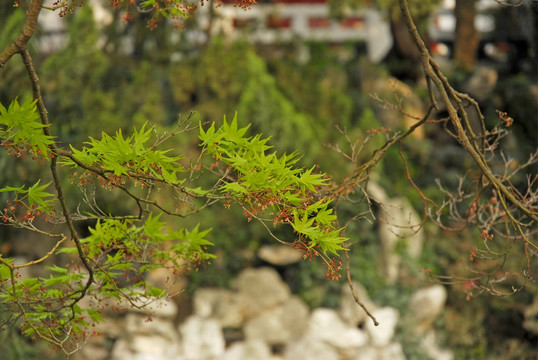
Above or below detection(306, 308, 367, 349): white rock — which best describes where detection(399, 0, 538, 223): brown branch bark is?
above

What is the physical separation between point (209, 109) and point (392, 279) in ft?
11.4

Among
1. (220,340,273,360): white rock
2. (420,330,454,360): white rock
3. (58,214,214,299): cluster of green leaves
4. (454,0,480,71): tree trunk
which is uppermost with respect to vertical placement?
(58,214,214,299): cluster of green leaves

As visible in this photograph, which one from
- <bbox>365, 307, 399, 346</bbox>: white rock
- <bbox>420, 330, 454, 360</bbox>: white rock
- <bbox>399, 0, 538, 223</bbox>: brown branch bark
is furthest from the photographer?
<bbox>420, 330, 454, 360</bbox>: white rock

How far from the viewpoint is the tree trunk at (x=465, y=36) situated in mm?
12008

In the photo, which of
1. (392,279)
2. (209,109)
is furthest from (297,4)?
(392,279)

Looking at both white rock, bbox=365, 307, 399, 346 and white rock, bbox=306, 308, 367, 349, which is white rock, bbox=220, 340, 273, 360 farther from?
white rock, bbox=365, 307, 399, 346

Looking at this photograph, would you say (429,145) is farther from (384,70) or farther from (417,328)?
(417,328)

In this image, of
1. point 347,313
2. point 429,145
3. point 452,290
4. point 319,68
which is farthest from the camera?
point 319,68

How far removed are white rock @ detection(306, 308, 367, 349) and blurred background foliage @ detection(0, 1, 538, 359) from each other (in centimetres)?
39

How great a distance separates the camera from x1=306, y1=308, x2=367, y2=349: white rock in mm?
8070

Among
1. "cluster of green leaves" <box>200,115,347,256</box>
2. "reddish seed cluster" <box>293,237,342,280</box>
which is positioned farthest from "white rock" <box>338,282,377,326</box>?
"cluster of green leaves" <box>200,115,347,256</box>

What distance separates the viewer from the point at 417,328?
874 cm

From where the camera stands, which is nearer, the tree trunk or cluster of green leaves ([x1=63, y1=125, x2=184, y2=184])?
cluster of green leaves ([x1=63, y1=125, x2=184, y2=184])

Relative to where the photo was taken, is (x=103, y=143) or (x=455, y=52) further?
(x=455, y=52)
